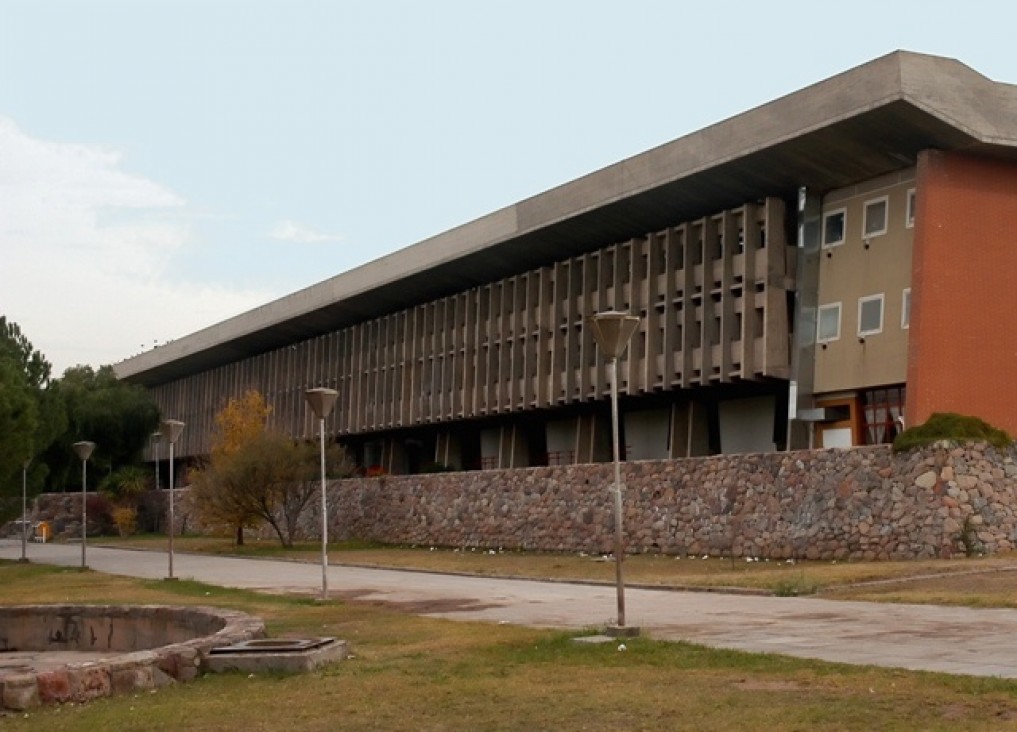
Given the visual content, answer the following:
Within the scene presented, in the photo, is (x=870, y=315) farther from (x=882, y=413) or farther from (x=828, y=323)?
(x=882, y=413)

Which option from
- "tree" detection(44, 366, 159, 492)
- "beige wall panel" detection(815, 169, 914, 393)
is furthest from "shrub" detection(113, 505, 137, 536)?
"beige wall panel" detection(815, 169, 914, 393)

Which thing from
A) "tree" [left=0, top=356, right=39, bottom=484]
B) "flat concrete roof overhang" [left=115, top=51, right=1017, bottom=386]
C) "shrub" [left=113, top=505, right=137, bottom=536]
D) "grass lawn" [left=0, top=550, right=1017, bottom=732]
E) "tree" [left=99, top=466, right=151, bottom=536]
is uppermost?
"flat concrete roof overhang" [left=115, top=51, right=1017, bottom=386]

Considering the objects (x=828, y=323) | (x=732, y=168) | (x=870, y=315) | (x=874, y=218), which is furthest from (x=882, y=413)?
(x=732, y=168)

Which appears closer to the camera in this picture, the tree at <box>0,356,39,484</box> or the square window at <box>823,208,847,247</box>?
the square window at <box>823,208,847,247</box>

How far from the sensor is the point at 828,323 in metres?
41.4

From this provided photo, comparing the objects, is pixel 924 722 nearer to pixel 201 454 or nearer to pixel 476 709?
pixel 476 709

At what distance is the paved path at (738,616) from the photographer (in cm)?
1319

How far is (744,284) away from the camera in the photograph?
4341 cm

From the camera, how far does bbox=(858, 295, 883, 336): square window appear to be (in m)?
39.2

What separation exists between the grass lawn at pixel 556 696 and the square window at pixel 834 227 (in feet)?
91.5

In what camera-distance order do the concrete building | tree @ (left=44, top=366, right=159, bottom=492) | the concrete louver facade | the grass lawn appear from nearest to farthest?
the grass lawn, the concrete building, the concrete louver facade, tree @ (left=44, top=366, right=159, bottom=492)

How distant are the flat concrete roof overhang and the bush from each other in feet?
27.2

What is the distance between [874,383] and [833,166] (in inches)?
251

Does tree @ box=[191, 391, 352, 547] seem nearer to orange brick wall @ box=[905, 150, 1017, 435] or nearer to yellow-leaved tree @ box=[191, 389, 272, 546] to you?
yellow-leaved tree @ box=[191, 389, 272, 546]
